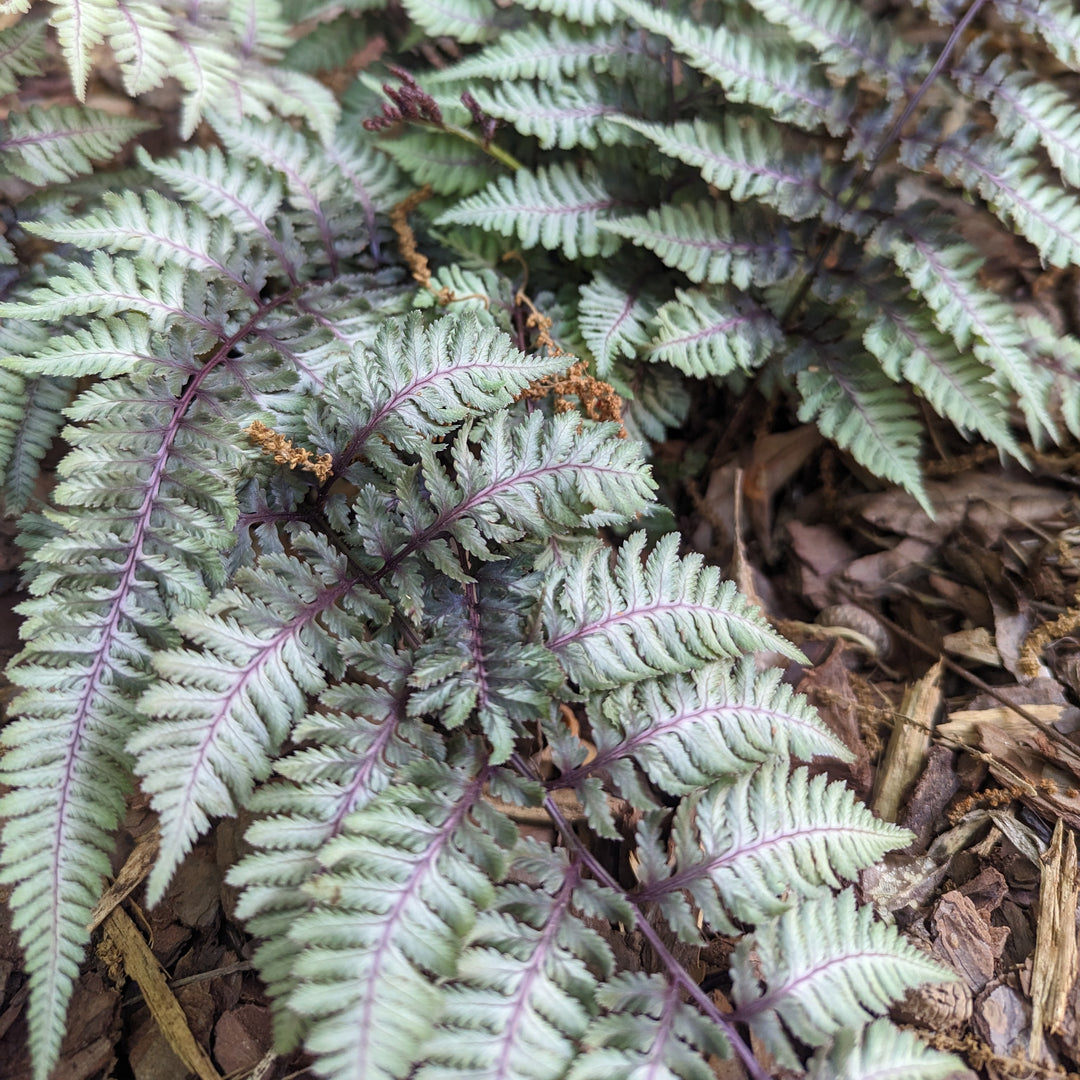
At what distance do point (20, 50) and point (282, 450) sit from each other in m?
1.46

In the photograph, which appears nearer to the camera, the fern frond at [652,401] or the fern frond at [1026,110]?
the fern frond at [1026,110]

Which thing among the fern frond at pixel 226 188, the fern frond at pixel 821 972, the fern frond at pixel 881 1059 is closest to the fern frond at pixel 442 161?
the fern frond at pixel 226 188

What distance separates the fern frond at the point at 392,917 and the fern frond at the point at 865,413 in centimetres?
137

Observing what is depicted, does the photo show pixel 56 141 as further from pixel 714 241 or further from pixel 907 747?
pixel 907 747

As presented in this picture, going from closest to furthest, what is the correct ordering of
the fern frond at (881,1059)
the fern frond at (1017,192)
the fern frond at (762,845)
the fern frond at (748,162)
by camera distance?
the fern frond at (881,1059) → the fern frond at (762,845) → the fern frond at (1017,192) → the fern frond at (748,162)

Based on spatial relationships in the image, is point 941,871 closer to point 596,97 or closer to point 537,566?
point 537,566

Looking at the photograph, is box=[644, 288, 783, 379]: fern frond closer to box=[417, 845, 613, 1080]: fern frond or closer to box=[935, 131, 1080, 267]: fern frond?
box=[935, 131, 1080, 267]: fern frond

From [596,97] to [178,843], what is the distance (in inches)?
86.2

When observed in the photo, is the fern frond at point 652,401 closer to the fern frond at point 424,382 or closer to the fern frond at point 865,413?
the fern frond at point 865,413

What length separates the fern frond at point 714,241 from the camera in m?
2.23

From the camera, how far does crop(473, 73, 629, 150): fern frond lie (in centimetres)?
228

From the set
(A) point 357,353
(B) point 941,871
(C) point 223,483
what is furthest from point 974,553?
(C) point 223,483

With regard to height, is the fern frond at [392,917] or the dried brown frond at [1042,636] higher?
the dried brown frond at [1042,636]

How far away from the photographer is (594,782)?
1.69m
